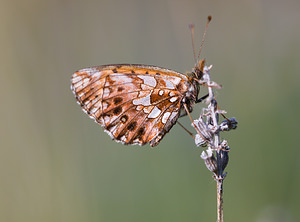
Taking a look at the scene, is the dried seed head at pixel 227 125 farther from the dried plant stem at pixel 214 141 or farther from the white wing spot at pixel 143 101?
the white wing spot at pixel 143 101

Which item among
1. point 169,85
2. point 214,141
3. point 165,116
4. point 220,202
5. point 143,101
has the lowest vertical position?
point 220,202

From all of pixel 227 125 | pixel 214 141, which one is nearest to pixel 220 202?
pixel 214 141

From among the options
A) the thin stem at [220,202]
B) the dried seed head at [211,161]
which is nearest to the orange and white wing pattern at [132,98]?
the dried seed head at [211,161]

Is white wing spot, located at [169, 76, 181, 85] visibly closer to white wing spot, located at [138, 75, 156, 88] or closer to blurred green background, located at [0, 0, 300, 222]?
white wing spot, located at [138, 75, 156, 88]

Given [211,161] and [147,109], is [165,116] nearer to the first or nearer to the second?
[147,109]

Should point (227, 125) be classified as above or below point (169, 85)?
below

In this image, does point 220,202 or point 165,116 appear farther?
point 165,116
